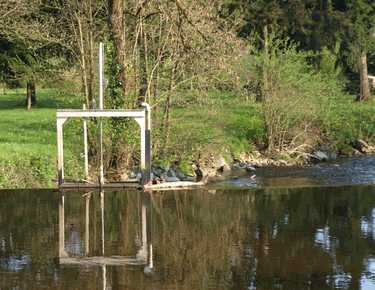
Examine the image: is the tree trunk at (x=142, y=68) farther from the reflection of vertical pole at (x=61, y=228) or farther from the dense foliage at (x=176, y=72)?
the reflection of vertical pole at (x=61, y=228)

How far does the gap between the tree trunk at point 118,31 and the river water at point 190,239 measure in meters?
5.56

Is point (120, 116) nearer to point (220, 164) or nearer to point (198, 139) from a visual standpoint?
point (198, 139)

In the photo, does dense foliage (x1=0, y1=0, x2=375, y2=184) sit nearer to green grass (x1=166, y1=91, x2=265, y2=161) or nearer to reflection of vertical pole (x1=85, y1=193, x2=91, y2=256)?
green grass (x1=166, y1=91, x2=265, y2=161)

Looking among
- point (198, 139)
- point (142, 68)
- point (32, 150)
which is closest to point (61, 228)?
point (32, 150)

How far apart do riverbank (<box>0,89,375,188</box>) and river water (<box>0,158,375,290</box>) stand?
411 centimetres

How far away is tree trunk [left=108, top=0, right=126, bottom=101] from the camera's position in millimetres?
19594

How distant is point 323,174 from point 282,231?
556 inches

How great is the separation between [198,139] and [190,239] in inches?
507

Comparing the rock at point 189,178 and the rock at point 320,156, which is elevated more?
the rock at point 189,178

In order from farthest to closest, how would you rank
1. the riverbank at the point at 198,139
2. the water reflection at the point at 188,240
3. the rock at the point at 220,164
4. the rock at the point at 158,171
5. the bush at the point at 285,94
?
1. the bush at the point at 285,94
2. the rock at the point at 220,164
3. the rock at the point at 158,171
4. the riverbank at the point at 198,139
5. the water reflection at the point at 188,240

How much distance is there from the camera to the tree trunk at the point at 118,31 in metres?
19.6

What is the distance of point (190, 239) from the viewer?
10.9 m

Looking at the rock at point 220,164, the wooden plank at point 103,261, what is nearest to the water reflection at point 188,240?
the wooden plank at point 103,261

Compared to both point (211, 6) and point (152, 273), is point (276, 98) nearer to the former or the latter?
point (211, 6)
